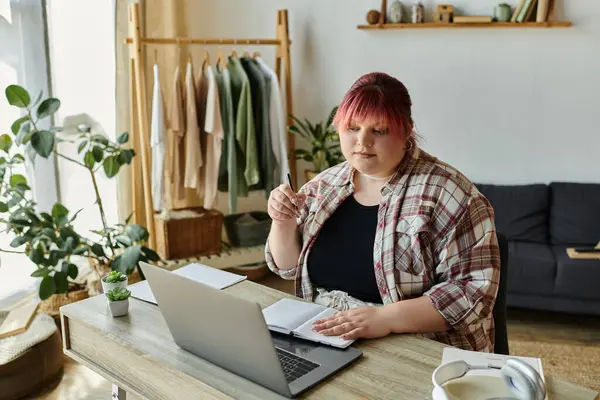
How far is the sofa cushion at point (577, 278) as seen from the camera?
3.12 m

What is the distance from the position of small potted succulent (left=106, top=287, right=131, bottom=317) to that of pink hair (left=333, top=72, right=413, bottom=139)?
716 millimetres

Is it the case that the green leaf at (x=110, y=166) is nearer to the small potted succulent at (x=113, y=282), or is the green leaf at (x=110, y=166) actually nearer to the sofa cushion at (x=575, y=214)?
the small potted succulent at (x=113, y=282)

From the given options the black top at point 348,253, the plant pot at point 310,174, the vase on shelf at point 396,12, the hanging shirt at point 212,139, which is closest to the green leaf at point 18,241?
the hanging shirt at point 212,139

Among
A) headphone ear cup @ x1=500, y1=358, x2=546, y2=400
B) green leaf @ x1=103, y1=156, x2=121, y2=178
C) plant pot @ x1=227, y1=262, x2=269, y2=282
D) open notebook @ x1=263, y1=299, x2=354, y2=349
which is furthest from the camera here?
plant pot @ x1=227, y1=262, x2=269, y2=282

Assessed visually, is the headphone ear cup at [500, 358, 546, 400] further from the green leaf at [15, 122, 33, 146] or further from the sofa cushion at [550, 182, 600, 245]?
the sofa cushion at [550, 182, 600, 245]

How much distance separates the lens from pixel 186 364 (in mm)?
1323

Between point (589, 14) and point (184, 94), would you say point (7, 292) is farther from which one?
point (589, 14)

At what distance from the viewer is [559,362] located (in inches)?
114

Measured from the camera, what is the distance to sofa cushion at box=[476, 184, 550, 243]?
354 cm

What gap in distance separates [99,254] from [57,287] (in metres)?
0.25

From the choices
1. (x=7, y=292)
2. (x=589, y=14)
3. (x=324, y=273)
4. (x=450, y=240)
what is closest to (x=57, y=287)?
(x=7, y=292)

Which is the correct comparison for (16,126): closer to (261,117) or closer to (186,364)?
(261,117)

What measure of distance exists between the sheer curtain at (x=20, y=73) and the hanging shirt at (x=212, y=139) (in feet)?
2.78

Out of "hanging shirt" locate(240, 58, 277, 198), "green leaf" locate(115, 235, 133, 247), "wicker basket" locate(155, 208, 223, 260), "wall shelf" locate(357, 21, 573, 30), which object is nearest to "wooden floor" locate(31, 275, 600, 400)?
"green leaf" locate(115, 235, 133, 247)
